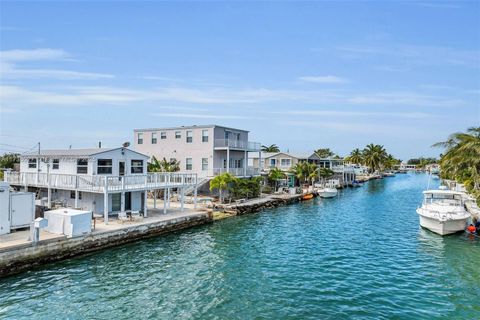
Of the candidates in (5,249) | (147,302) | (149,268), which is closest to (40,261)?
(5,249)

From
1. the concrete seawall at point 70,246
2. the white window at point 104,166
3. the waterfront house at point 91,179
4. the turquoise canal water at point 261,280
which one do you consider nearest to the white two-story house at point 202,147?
the waterfront house at point 91,179

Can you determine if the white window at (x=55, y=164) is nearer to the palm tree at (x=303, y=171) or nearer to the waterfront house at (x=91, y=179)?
the waterfront house at (x=91, y=179)

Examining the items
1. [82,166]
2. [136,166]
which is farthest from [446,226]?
[82,166]

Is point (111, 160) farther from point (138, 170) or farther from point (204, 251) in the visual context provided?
point (204, 251)

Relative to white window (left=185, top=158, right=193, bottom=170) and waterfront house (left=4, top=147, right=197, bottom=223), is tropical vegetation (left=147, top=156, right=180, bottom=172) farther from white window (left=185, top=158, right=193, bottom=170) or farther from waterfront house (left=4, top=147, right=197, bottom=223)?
waterfront house (left=4, top=147, right=197, bottom=223)

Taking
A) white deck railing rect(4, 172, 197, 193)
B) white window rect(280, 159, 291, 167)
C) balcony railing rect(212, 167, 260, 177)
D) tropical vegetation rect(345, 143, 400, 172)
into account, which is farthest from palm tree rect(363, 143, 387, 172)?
white deck railing rect(4, 172, 197, 193)
